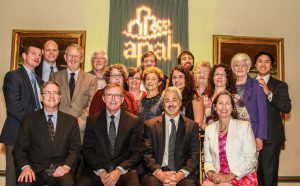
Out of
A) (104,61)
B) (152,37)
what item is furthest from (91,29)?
(104,61)

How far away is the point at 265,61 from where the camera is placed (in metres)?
5.15

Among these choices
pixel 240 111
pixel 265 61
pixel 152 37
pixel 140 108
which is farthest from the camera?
pixel 152 37

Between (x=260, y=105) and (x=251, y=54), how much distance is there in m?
2.54

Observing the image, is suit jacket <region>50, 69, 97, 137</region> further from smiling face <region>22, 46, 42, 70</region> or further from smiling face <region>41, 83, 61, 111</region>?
smiling face <region>41, 83, 61, 111</region>

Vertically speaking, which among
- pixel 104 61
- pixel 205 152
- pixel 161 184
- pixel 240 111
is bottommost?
pixel 161 184

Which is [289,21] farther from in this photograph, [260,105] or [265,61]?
[260,105]

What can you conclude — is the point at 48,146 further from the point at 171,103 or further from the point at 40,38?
the point at 40,38

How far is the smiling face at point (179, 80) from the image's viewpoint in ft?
15.8

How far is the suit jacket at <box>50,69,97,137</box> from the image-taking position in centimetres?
468

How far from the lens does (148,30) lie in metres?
6.86

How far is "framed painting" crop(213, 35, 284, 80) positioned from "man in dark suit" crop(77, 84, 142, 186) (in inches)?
123

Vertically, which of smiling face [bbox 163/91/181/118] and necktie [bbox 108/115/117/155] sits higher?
smiling face [bbox 163/91/181/118]

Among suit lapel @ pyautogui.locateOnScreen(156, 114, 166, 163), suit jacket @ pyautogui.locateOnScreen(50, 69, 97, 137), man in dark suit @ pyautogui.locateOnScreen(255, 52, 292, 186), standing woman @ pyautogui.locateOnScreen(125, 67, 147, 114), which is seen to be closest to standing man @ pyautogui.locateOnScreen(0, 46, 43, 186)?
suit jacket @ pyautogui.locateOnScreen(50, 69, 97, 137)

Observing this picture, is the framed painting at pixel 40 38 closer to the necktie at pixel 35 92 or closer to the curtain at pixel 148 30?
the curtain at pixel 148 30
